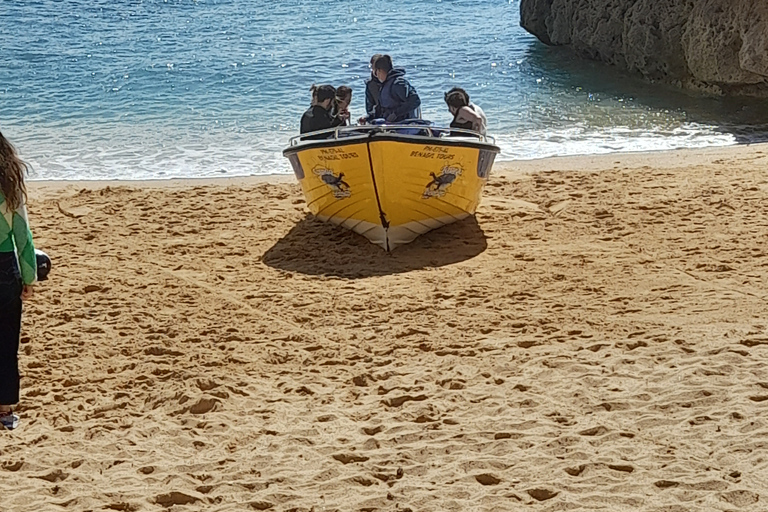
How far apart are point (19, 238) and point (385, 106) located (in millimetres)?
5494

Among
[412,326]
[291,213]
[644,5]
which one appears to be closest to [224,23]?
[644,5]

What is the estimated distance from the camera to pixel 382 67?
33.5 ft

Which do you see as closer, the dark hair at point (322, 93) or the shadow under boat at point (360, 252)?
the shadow under boat at point (360, 252)

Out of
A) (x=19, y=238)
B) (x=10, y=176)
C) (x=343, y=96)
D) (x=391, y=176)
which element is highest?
(x=10, y=176)

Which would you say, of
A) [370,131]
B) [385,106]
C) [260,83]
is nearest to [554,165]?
[385,106]

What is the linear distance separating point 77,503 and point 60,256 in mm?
4747

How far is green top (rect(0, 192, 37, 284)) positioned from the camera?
5141 mm

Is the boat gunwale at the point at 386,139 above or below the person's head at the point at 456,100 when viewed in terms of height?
below

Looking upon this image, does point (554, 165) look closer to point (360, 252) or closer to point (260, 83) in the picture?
point (360, 252)

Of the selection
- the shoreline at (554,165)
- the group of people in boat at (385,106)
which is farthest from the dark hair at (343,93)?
the shoreline at (554,165)

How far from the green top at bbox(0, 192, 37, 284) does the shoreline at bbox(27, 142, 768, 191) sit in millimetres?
6912

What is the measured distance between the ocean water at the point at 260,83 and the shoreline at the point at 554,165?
0.54 metres

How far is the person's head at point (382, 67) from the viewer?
33.5ft

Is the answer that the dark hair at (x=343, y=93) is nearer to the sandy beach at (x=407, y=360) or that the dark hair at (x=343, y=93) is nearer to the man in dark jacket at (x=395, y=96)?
the man in dark jacket at (x=395, y=96)
